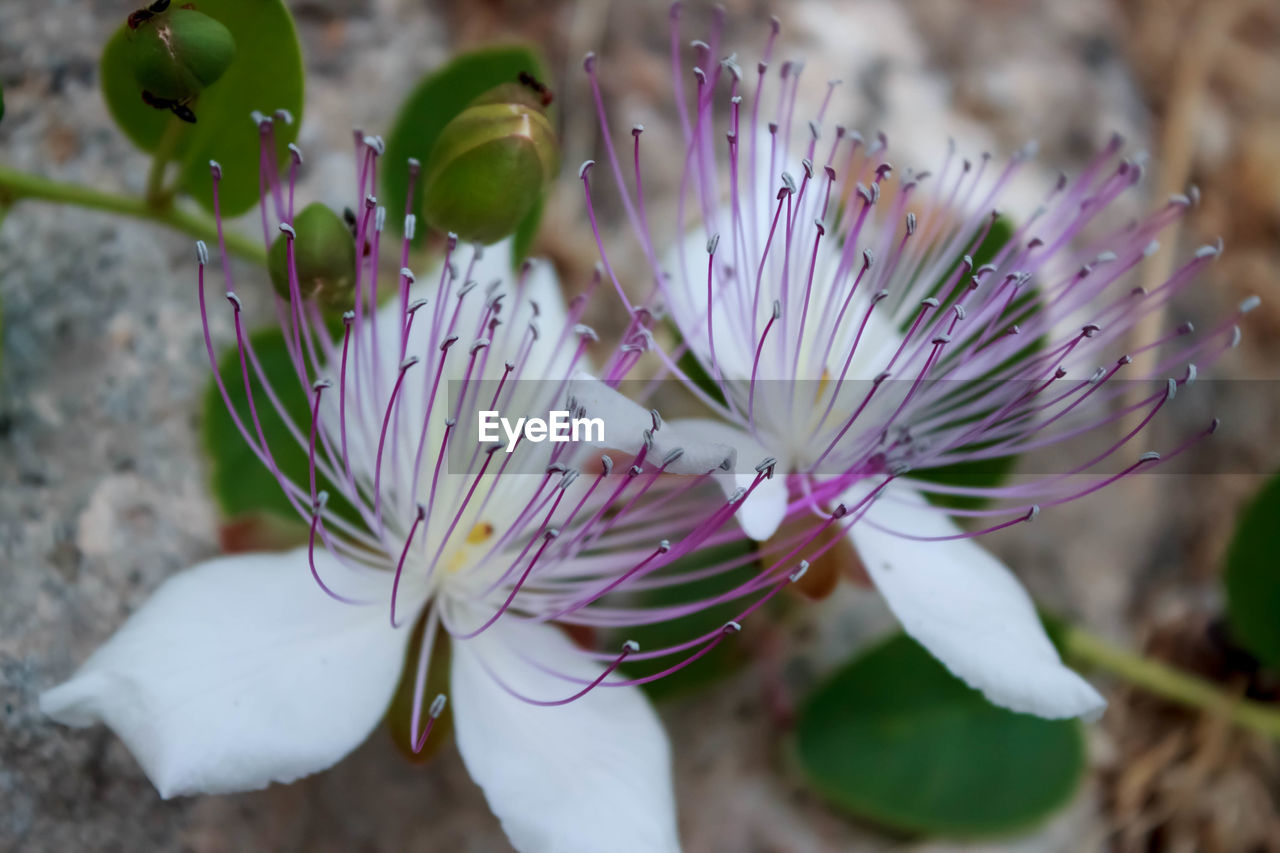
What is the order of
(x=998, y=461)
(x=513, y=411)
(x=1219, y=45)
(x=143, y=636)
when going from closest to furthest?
(x=143, y=636) < (x=513, y=411) < (x=998, y=461) < (x=1219, y=45)

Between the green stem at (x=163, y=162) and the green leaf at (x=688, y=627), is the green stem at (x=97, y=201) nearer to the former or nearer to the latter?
the green stem at (x=163, y=162)

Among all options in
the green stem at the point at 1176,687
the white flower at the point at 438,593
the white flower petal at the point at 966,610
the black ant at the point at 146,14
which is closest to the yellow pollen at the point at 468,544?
the white flower at the point at 438,593

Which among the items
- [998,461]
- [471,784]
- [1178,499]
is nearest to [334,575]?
[471,784]

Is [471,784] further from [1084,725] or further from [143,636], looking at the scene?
[1084,725]

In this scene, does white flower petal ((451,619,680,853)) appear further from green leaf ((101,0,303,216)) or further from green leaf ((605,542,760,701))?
green leaf ((101,0,303,216))

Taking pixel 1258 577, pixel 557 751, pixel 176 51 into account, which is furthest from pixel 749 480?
pixel 1258 577

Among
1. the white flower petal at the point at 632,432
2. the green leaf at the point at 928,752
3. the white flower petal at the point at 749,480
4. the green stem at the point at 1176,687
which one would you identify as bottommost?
the green leaf at the point at 928,752
